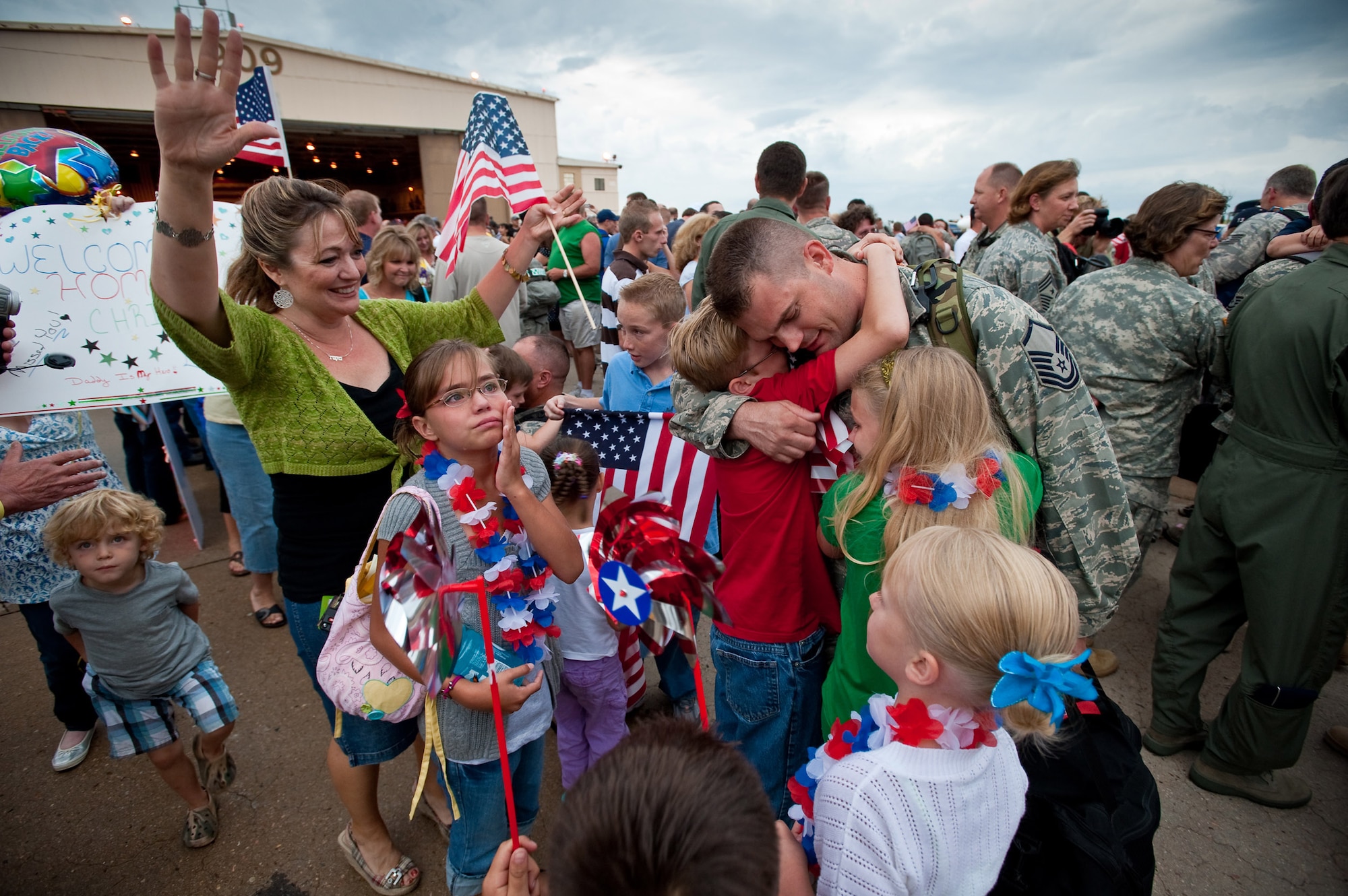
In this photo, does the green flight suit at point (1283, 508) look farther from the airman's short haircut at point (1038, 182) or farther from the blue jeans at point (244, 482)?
the blue jeans at point (244, 482)

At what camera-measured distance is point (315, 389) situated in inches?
80.8

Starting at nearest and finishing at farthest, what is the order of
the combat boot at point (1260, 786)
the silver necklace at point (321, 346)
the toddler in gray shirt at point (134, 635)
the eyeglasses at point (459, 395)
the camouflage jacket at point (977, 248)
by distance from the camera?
the eyeglasses at point (459, 395)
the silver necklace at point (321, 346)
the toddler in gray shirt at point (134, 635)
the combat boot at point (1260, 786)
the camouflage jacket at point (977, 248)

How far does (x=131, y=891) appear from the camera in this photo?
236 centimetres

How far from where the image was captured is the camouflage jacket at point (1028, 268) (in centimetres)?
→ 399

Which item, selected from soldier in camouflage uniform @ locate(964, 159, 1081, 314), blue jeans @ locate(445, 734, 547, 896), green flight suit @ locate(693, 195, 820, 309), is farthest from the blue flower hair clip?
soldier in camouflage uniform @ locate(964, 159, 1081, 314)

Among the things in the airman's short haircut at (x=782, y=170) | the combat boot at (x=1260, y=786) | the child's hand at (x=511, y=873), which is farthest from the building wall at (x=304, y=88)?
the combat boot at (x=1260, y=786)

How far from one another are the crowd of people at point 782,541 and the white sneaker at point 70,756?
13mm

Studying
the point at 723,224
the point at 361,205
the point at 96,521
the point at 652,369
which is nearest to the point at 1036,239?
the point at 723,224

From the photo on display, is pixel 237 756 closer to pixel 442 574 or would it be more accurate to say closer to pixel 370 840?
pixel 370 840

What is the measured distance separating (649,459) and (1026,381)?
174cm

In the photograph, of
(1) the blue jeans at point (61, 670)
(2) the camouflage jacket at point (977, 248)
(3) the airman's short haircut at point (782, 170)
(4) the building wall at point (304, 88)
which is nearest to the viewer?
(1) the blue jeans at point (61, 670)

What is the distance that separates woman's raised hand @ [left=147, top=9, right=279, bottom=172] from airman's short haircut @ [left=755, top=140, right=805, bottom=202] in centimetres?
360

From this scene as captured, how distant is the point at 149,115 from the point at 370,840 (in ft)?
71.3

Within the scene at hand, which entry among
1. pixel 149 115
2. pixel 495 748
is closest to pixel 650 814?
pixel 495 748
